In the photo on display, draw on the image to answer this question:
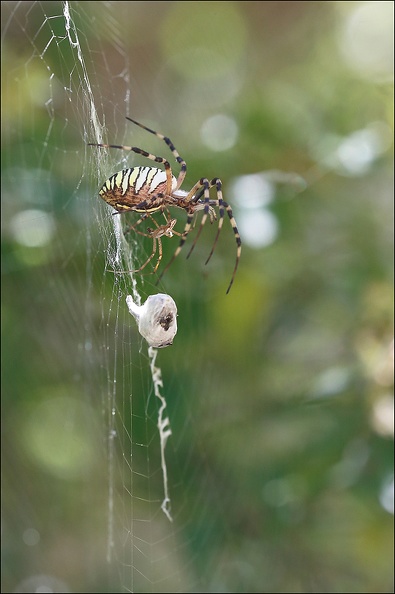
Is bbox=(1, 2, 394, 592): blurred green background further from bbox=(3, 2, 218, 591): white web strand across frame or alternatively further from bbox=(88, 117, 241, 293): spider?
bbox=(88, 117, 241, 293): spider

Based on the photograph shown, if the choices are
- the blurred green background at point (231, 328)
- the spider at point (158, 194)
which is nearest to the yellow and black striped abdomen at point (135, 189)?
the spider at point (158, 194)

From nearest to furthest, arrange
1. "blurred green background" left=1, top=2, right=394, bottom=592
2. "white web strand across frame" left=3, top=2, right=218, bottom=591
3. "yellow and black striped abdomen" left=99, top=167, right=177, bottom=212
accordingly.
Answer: "yellow and black striped abdomen" left=99, top=167, right=177, bottom=212 < "white web strand across frame" left=3, top=2, right=218, bottom=591 < "blurred green background" left=1, top=2, right=394, bottom=592

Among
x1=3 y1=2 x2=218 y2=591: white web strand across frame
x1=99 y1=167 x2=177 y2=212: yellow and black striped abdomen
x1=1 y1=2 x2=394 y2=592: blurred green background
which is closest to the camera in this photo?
x1=99 y1=167 x2=177 y2=212: yellow and black striped abdomen

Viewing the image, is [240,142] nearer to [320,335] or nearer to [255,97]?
[255,97]

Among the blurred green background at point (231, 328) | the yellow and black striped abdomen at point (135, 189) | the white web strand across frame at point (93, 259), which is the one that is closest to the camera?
the yellow and black striped abdomen at point (135, 189)

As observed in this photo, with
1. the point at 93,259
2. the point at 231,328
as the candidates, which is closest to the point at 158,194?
the point at 93,259

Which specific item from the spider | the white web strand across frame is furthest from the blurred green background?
the spider

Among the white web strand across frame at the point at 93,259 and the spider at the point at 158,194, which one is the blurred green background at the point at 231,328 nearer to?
the white web strand across frame at the point at 93,259
